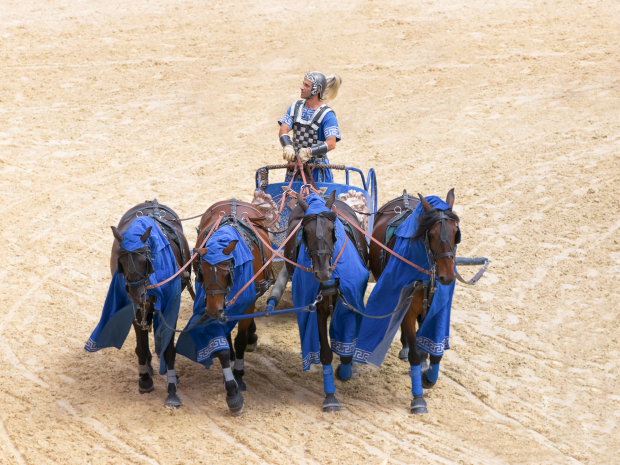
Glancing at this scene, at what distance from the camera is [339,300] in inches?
234

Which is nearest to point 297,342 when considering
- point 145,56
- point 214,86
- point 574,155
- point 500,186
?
point 500,186

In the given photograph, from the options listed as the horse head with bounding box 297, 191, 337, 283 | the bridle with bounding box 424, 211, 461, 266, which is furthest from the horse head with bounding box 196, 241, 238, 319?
the bridle with bounding box 424, 211, 461, 266

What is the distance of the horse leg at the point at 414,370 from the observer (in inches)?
234

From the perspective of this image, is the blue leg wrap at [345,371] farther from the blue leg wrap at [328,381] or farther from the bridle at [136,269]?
the bridle at [136,269]

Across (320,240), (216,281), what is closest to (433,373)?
(320,240)

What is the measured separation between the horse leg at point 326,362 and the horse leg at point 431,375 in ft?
2.94

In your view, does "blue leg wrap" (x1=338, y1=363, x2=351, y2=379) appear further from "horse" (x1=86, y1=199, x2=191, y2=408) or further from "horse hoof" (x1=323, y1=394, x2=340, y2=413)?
"horse" (x1=86, y1=199, x2=191, y2=408)

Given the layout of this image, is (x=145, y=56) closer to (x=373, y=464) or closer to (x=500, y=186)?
(x=500, y=186)

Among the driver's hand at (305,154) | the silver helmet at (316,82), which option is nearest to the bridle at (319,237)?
the driver's hand at (305,154)

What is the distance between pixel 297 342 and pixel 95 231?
179 inches

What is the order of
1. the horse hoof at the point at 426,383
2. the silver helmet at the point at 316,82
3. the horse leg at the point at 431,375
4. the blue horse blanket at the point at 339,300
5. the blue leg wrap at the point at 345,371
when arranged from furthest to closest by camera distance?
the silver helmet at the point at 316,82
the blue leg wrap at the point at 345,371
the horse hoof at the point at 426,383
the horse leg at the point at 431,375
the blue horse blanket at the point at 339,300

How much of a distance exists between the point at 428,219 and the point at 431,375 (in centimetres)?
172

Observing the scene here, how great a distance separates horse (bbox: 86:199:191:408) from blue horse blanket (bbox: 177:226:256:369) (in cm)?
20

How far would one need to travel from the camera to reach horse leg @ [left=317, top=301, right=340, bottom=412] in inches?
236
